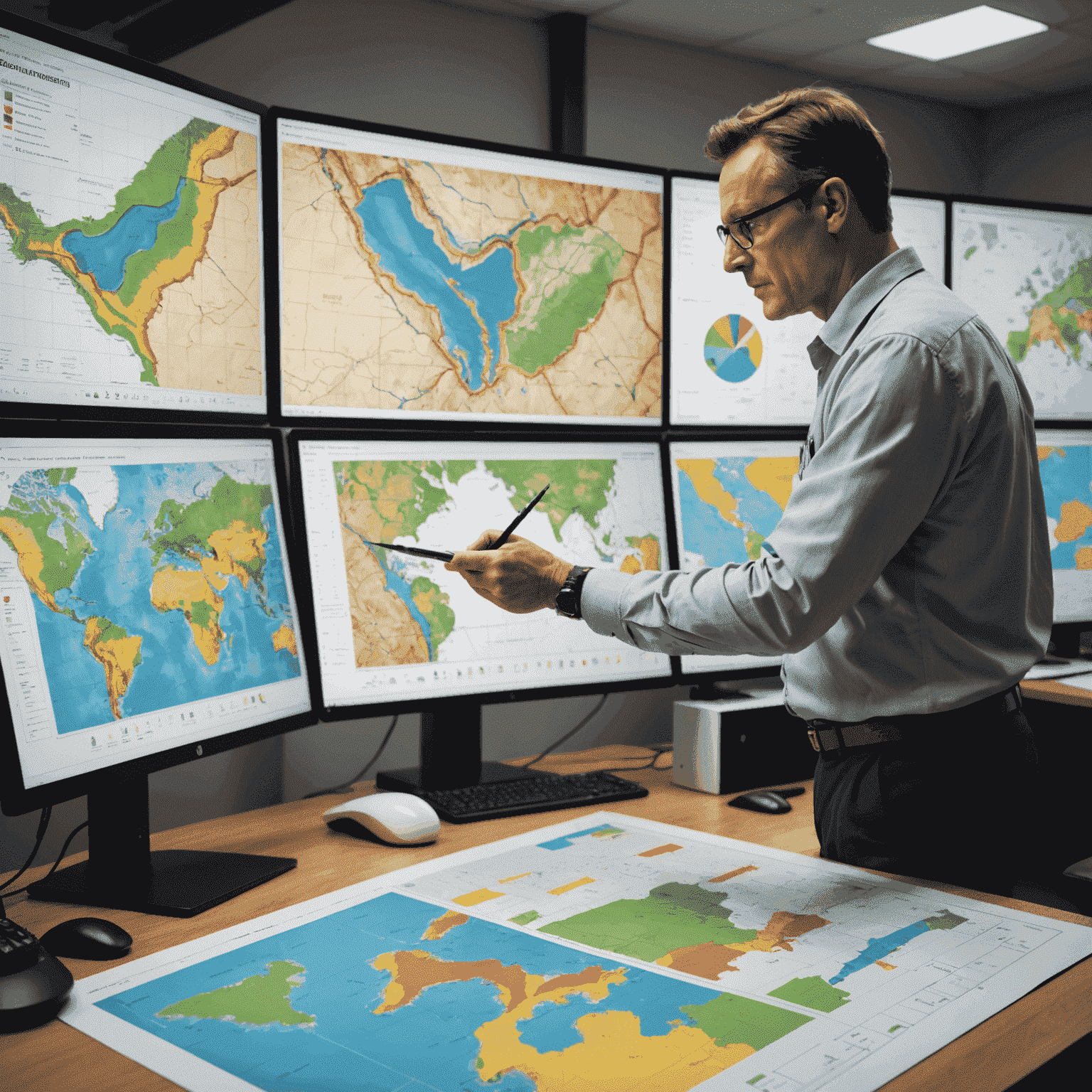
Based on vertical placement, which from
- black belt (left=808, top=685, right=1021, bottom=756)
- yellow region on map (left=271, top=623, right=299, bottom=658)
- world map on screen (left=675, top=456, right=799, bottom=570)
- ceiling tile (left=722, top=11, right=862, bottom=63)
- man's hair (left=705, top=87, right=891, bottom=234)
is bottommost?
black belt (left=808, top=685, right=1021, bottom=756)

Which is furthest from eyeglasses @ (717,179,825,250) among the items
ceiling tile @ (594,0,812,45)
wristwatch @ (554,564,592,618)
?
ceiling tile @ (594,0,812,45)

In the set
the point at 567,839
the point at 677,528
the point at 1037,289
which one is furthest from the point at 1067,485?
the point at 567,839

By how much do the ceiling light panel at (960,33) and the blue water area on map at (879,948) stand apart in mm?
3078

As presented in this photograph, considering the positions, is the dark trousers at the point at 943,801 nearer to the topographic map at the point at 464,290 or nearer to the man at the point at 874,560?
the man at the point at 874,560

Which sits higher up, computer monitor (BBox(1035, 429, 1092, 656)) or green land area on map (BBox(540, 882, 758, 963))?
computer monitor (BBox(1035, 429, 1092, 656))

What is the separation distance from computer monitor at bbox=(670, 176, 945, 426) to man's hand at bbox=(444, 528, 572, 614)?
0.91m

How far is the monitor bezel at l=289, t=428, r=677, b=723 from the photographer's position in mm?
1560

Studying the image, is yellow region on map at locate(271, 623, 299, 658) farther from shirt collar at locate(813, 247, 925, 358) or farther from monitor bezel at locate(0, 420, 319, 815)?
shirt collar at locate(813, 247, 925, 358)

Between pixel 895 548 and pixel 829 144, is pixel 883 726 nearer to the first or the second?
pixel 895 548

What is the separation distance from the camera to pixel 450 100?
9.46 ft

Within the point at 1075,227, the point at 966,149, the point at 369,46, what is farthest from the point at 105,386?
the point at 966,149

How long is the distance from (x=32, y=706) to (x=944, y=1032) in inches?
36.4

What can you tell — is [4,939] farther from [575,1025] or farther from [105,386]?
[105,386]

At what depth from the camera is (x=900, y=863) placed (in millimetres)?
1331
